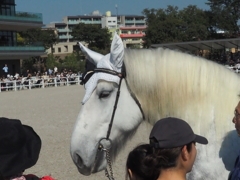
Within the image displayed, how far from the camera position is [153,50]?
2775 mm

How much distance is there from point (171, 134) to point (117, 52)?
108 cm

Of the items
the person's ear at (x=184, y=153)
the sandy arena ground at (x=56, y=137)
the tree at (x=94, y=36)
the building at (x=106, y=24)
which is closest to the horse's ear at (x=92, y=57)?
the sandy arena ground at (x=56, y=137)

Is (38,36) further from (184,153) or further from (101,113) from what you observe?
(184,153)

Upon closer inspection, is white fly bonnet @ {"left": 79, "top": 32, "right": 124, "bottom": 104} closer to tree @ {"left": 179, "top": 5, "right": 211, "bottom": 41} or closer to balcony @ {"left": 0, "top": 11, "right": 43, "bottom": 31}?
balcony @ {"left": 0, "top": 11, "right": 43, "bottom": 31}

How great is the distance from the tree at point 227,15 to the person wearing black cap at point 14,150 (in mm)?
63313

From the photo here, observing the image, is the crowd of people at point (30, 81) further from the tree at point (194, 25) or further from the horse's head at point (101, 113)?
the tree at point (194, 25)

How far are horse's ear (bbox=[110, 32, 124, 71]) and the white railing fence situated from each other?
24.6 meters

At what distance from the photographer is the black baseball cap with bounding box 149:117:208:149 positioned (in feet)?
5.55

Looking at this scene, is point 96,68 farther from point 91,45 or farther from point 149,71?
point 91,45

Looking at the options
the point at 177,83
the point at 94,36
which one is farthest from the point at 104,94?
the point at 94,36

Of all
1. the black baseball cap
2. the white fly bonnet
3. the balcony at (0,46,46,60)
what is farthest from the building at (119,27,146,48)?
the black baseball cap

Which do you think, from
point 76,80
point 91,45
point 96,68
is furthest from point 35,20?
point 96,68

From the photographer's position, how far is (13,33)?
140 ft

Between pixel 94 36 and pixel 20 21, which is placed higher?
pixel 20 21
